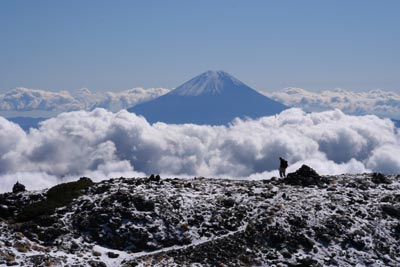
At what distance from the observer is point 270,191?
166ft

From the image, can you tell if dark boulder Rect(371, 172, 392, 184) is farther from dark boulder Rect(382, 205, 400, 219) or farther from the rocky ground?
dark boulder Rect(382, 205, 400, 219)

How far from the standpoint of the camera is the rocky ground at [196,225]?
37.0 metres

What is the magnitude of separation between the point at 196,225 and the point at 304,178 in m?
18.6

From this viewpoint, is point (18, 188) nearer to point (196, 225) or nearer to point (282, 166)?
point (196, 225)

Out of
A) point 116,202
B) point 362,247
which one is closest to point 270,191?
point 362,247

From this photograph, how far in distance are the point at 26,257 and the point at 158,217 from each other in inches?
519

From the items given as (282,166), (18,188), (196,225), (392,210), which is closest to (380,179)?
(392,210)

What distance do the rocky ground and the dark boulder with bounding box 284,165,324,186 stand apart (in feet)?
6.37

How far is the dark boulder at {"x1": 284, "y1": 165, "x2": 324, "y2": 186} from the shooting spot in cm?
5418

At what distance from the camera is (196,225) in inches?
1676

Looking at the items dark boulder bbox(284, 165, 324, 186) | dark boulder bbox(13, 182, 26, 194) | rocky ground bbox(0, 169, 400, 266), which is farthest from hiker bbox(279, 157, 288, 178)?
dark boulder bbox(13, 182, 26, 194)

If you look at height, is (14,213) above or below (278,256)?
above

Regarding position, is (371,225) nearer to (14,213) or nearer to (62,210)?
(62,210)

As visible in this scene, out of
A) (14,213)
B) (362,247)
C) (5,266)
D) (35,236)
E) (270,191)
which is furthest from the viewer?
(270,191)
